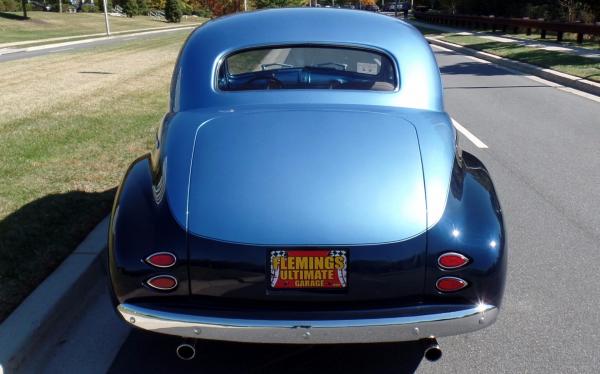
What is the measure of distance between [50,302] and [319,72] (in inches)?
88.8

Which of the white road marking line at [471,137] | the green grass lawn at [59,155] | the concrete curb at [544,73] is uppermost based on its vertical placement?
the green grass lawn at [59,155]

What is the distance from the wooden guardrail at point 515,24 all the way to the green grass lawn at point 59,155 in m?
16.3

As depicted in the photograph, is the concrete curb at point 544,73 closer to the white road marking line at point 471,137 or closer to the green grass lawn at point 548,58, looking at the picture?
the green grass lawn at point 548,58

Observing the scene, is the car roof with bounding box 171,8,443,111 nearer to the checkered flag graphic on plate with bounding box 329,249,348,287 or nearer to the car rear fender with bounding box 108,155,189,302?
the car rear fender with bounding box 108,155,189,302

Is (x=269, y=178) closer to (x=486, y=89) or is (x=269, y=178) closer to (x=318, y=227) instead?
(x=318, y=227)

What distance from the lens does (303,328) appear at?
2775 millimetres

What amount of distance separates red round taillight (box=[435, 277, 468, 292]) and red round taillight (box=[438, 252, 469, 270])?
5 centimetres

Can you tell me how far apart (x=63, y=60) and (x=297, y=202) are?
67.3ft

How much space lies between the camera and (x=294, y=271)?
2846 mm

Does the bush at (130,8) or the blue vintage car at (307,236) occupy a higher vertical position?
the blue vintage car at (307,236)

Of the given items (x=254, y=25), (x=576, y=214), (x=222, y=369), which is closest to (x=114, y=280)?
(x=222, y=369)

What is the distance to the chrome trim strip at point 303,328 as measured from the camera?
278 centimetres

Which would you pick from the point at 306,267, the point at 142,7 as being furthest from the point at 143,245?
the point at 142,7

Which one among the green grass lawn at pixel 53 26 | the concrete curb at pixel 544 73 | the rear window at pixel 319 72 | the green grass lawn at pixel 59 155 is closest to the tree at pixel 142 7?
the green grass lawn at pixel 53 26
